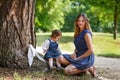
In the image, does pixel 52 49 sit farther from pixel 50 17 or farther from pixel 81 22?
pixel 50 17

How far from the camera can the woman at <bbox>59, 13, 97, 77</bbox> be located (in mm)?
7555

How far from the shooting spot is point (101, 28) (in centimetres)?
7281

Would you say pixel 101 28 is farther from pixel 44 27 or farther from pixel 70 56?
pixel 70 56

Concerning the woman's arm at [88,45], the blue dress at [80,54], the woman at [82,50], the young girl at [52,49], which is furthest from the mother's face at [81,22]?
the young girl at [52,49]

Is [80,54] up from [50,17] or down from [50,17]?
up

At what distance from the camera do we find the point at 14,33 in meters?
7.90

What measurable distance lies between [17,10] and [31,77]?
1.68m

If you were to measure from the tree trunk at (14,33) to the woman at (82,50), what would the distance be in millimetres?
1126

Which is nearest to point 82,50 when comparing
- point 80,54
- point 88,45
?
point 80,54

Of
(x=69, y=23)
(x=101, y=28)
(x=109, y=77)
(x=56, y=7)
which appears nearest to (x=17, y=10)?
(x=109, y=77)

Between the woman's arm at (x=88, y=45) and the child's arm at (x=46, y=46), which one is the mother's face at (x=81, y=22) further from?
the child's arm at (x=46, y=46)

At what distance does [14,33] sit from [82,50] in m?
1.59

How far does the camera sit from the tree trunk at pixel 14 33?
25.9ft

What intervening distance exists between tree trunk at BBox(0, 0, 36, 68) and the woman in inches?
44.3
